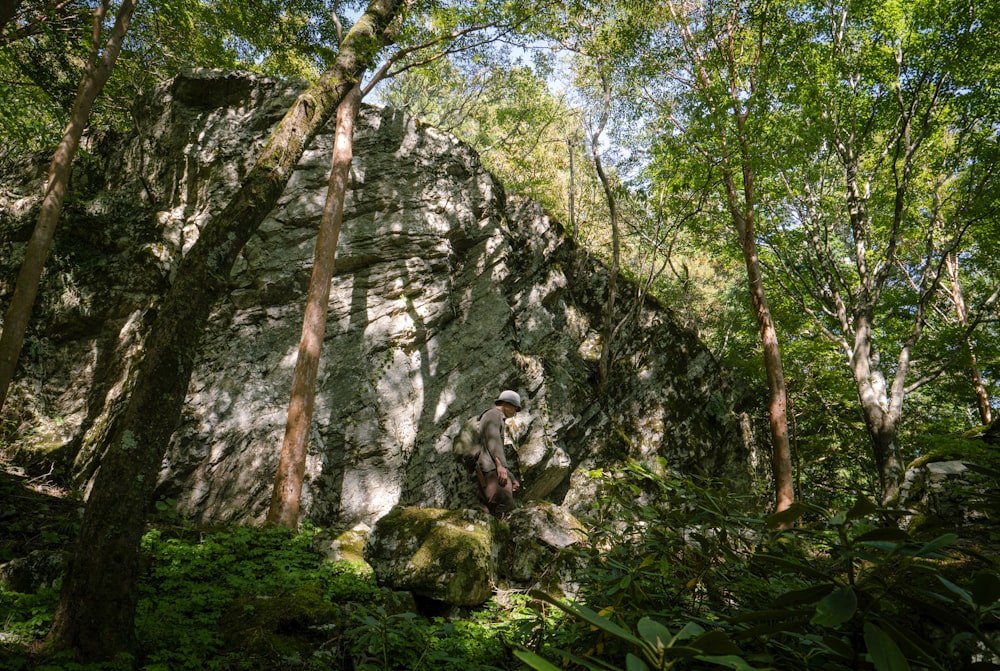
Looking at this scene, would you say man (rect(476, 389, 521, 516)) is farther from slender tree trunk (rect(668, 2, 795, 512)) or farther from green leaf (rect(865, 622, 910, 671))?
green leaf (rect(865, 622, 910, 671))

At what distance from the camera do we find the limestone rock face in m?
8.52

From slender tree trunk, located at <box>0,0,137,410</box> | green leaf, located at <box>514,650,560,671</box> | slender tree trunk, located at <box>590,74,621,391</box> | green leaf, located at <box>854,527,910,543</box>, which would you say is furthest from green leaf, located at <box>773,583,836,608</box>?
slender tree trunk, located at <box>590,74,621,391</box>

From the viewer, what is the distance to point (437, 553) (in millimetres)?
4668

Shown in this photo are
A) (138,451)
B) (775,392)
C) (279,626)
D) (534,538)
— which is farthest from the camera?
(775,392)

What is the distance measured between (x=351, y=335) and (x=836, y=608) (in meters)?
9.80

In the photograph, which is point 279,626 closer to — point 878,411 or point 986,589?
point 986,589

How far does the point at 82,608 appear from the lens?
319cm

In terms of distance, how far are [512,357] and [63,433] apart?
26.9ft

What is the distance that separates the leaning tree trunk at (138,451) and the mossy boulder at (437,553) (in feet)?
6.88

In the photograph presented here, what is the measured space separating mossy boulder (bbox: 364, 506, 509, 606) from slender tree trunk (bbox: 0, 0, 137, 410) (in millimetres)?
6054

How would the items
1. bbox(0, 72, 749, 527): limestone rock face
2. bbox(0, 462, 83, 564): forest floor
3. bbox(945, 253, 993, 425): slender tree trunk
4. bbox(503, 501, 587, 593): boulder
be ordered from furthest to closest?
1. bbox(945, 253, 993, 425): slender tree trunk
2. bbox(0, 72, 749, 527): limestone rock face
3. bbox(503, 501, 587, 593): boulder
4. bbox(0, 462, 83, 564): forest floor

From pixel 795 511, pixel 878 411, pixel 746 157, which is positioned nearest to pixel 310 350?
pixel 795 511

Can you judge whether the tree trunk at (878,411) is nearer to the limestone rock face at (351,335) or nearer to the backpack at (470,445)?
the limestone rock face at (351,335)

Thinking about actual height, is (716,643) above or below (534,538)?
above
